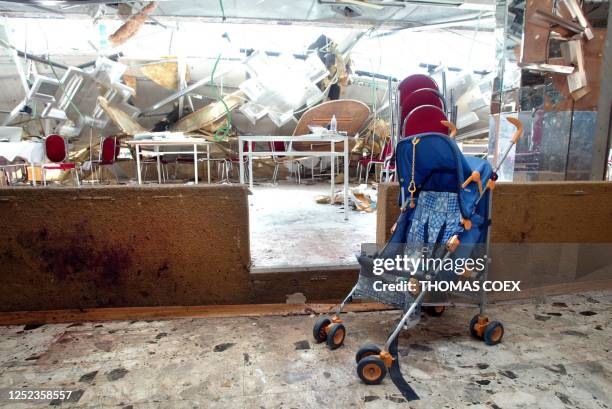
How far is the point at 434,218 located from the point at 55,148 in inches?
198

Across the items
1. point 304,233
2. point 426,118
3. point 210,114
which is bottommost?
point 304,233

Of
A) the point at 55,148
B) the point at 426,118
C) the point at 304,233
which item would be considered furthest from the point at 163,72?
the point at 426,118

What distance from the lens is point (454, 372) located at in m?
1.54

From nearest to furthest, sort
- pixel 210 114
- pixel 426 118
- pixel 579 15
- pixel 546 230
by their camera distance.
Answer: pixel 546 230 < pixel 579 15 < pixel 426 118 < pixel 210 114

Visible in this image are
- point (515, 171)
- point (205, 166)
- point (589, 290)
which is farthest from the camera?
point (205, 166)

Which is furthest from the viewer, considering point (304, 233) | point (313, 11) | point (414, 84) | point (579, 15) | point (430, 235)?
point (313, 11)

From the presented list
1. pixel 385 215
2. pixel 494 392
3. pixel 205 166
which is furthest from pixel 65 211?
pixel 205 166

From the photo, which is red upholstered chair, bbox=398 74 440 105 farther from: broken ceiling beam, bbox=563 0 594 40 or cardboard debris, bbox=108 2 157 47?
cardboard debris, bbox=108 2 157 47

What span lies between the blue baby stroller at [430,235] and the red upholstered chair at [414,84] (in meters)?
1.27

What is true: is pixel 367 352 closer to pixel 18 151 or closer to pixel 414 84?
pixel 414 84

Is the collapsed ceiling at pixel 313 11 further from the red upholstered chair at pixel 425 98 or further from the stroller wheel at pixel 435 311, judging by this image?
the stroller wheel at pixel 435 311

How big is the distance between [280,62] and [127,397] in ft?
19.3

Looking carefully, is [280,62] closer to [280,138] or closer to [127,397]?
[280,138]

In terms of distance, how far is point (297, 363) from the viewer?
63.3 inches
